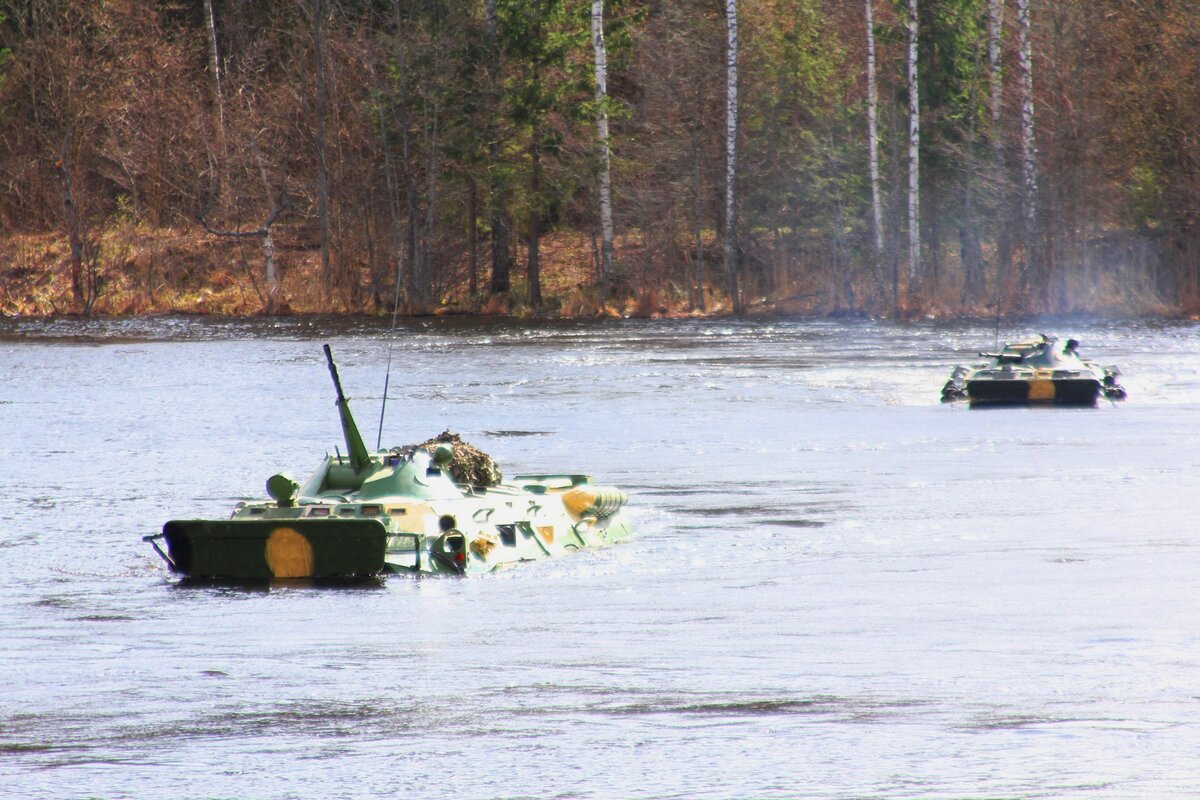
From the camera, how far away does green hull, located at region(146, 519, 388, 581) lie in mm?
20438

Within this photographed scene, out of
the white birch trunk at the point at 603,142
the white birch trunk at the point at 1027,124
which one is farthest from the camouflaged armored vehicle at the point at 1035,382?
the white birch trunk at the point at 603,142

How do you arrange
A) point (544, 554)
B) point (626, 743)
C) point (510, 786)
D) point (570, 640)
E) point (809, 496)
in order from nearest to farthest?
1. point (510, 786)
2. point (626, 743)
3. point (570, 640)
4. point (544, 554)
5. point (809, 496)

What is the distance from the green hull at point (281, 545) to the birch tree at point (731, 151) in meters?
46.1

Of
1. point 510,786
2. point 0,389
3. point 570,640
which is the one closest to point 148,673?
point 570,640

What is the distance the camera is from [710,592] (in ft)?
67.7

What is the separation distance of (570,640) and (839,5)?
59.8m

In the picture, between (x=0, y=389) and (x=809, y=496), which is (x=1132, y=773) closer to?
(x=809, y=496)

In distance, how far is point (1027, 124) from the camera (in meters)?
63.4

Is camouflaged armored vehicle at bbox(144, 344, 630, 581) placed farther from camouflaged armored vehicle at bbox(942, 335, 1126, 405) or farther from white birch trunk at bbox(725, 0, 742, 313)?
white birch trunk at bbox(725, 0, 742, 313)

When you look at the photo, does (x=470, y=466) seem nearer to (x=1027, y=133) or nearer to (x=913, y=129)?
(x=913, y=129)

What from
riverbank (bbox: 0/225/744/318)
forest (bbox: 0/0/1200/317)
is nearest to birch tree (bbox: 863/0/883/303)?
forest (bbox: 0/0/1200/317)

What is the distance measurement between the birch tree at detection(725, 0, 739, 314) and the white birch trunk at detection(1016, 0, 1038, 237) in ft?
28.7

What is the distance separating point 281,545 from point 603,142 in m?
48.1

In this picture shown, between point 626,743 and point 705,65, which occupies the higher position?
point 705,65
